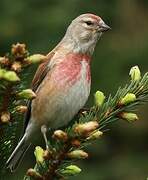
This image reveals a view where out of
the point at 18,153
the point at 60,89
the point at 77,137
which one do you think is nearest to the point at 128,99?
the point at 77,137

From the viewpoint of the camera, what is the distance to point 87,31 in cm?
544

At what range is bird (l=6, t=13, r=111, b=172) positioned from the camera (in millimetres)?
4914

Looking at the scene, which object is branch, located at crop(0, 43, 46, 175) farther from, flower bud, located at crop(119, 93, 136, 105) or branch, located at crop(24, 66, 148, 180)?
flower bud, located at crop(119, 93, 136, 105)

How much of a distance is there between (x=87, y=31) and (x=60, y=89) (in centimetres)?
68

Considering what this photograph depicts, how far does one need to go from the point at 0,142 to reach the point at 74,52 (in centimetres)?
214

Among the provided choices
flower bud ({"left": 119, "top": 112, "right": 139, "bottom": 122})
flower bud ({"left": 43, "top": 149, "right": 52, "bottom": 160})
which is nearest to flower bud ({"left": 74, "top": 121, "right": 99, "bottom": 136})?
flower bud ({"left": 43, "top": 149, "right": 52, "bottom": 160})

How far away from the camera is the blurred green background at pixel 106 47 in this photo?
31.9 ft

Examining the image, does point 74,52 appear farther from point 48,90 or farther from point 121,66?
point 121,66

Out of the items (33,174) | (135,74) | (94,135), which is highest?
(135,74)

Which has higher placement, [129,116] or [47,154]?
[129,116]

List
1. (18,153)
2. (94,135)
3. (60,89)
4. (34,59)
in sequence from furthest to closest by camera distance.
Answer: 1. (60,89)
2. (18,153)
3. (94,135)
4. (34,59)

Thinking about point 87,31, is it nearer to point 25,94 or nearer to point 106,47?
point 25,94

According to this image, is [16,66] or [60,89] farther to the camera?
[60,89]

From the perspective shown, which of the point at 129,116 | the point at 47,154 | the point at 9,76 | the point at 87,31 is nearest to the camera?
the point at 9,76
